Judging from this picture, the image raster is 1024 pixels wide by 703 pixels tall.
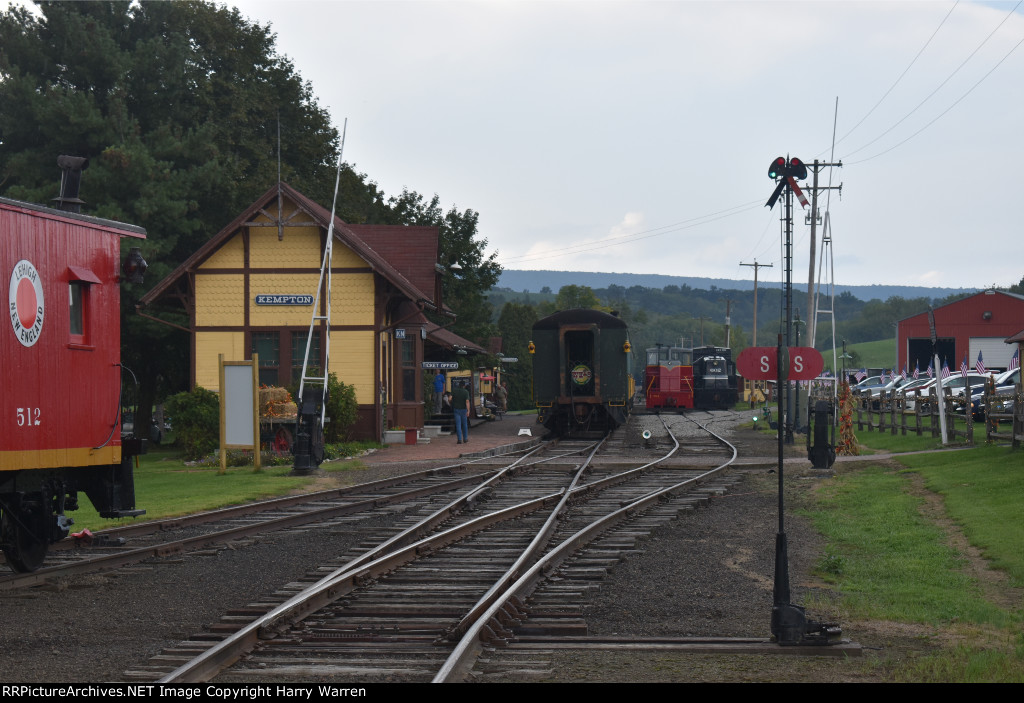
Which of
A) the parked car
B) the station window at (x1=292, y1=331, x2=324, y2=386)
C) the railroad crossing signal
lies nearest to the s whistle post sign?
the railroad crossing signal

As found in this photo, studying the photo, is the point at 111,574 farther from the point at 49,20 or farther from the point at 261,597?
the point at 49,20

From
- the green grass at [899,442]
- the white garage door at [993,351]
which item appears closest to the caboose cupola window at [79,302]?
the green grass at [899,442]

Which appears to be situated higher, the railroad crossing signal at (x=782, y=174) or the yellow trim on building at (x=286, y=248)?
the yellow trim on building at (x=286, y=248)

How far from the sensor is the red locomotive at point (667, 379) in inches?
2464

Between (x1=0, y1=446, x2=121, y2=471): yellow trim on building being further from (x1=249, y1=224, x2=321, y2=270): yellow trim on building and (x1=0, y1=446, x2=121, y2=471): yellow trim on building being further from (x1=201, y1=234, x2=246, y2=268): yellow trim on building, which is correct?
Answer: (x1=201, y1=234, x2=246, y2=268): yellow trim on building

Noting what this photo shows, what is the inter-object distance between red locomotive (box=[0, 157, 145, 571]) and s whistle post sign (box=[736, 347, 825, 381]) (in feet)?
20.6

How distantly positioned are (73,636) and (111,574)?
265 cm

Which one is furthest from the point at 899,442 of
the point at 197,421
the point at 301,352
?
the point at 197,421

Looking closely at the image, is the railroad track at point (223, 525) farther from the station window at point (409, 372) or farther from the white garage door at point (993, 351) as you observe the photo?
the white garage door at point (993, 351)

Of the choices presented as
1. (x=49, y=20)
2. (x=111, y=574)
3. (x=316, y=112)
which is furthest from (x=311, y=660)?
(x=316, y=112)

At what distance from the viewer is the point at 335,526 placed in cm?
1442

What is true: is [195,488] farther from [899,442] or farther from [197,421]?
[899,442]

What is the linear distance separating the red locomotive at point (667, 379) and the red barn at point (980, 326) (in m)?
Result: 18.0

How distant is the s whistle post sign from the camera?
1005cm
